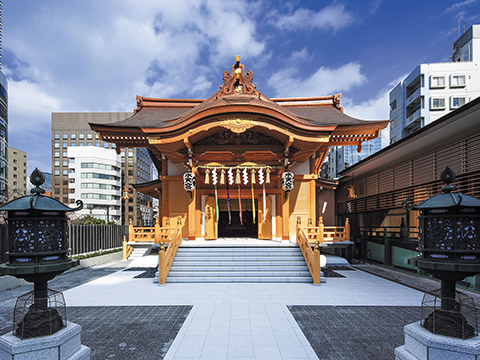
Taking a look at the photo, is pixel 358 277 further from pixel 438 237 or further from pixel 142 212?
pixel 142 212

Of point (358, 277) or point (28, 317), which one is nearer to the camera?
point (28, 317)

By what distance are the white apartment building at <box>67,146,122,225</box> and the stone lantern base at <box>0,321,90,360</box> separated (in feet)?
207

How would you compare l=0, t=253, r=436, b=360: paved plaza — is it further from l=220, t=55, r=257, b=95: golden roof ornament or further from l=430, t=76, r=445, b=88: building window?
l=430, t=76, r=445, b=88: building window

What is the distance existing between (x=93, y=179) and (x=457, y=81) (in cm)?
6971

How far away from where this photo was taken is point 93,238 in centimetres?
1542

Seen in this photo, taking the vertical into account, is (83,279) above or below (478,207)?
below

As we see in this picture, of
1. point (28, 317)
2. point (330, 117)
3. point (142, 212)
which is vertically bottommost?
point (142, 212)

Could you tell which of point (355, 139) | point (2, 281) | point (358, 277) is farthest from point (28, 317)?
point (355, 139)

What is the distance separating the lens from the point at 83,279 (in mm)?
10117

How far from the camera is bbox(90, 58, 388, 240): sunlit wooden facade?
36.1 ft

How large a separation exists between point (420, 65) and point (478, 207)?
37110 mm

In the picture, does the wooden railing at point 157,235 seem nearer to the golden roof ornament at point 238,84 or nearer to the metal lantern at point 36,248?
the golden roof ornament at point 238,84

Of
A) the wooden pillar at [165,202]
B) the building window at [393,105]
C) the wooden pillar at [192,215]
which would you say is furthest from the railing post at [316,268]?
the building window at [393,105]

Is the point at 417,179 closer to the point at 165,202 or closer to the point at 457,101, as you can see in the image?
the point at 165,202
